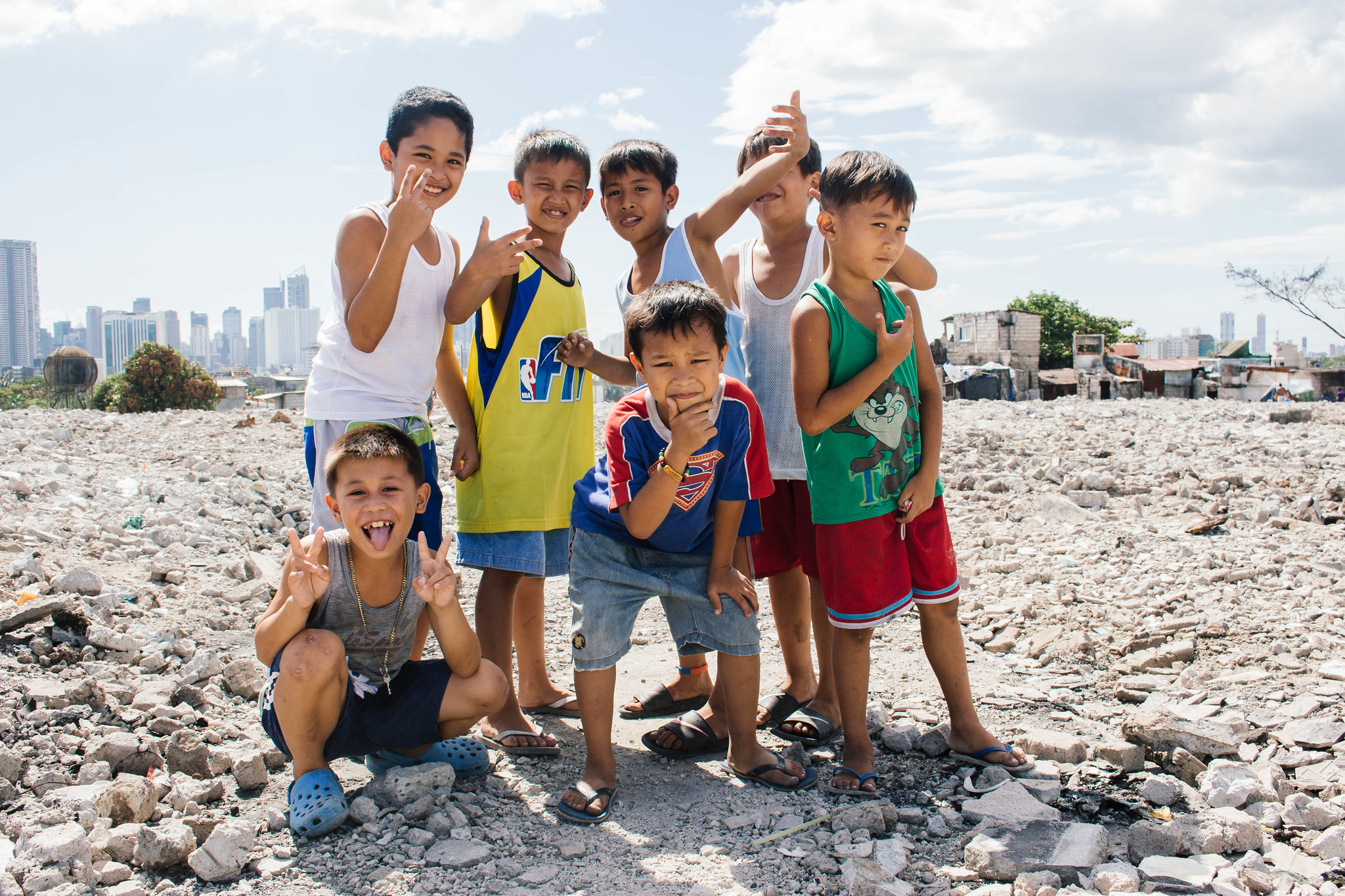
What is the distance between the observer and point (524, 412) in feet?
9.58

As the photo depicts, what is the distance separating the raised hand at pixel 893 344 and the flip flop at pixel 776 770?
124 cm

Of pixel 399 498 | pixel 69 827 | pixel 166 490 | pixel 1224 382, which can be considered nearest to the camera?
pixel 69 827

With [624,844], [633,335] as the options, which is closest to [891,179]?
[633,335]

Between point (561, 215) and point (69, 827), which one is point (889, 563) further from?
point (69, 827)

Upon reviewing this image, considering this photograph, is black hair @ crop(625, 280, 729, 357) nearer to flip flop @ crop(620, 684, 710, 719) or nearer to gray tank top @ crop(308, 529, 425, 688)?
gray tank top @ crop(308, 529, 425, 688)

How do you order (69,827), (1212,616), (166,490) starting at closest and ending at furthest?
(69,827), (1212,616), (166,490)

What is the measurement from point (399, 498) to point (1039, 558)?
382 cm

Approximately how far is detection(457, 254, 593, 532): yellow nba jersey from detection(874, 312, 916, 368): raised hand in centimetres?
108

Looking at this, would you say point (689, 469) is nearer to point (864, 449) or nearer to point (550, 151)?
point (864, 449)

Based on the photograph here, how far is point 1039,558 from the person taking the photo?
4895 millimetres

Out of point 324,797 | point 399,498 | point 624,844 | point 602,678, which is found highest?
point 399,498

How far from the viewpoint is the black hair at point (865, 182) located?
2477 millimetres

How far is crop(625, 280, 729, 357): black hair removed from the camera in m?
2.41

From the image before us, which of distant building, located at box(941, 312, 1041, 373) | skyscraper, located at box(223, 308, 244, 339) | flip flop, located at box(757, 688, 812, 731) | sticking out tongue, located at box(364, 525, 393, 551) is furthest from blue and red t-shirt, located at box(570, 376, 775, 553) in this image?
skyscraper, located at box(223, 308, 244, 339)
